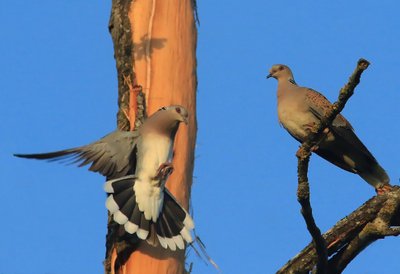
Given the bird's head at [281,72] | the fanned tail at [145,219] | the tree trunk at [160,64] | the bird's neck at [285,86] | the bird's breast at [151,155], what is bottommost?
the fanned tail at [145,219]

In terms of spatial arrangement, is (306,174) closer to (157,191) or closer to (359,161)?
(157,191)

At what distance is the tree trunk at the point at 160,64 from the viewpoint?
516 cm

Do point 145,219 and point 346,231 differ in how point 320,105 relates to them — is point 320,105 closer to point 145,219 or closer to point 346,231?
point 346,231

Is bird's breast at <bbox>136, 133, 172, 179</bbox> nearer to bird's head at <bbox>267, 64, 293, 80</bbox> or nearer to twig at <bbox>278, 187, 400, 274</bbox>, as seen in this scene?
twig at <bbox>278, 187, 400, 274</bbox>

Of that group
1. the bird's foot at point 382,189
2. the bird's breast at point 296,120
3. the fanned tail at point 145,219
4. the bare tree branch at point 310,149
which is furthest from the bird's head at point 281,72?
the bare tree branch at point 310,149

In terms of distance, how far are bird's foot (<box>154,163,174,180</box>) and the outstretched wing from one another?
0.24m

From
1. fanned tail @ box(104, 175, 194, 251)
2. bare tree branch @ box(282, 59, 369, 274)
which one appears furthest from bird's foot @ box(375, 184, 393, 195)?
fanned tail @ box(104, 175, 194, 251)

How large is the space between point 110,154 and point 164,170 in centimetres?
33

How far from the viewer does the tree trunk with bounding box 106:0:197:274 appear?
5.16 metres

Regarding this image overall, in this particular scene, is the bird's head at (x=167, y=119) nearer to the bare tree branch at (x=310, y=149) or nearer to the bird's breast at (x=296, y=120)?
the bare tree branch at (x=310, y=149)

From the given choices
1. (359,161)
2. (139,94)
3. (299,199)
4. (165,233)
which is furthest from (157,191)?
(359,161)

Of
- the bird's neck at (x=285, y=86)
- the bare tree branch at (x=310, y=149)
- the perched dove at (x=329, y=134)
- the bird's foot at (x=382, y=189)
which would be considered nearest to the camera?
the bare tree branch at (x=310, y=149)

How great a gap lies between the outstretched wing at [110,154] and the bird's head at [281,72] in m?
2.84

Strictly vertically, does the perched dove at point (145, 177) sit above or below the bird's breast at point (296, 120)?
below
